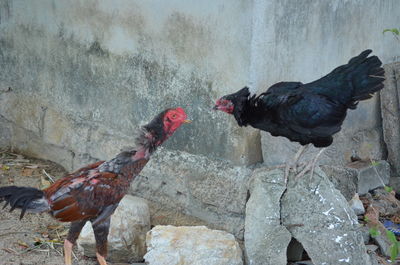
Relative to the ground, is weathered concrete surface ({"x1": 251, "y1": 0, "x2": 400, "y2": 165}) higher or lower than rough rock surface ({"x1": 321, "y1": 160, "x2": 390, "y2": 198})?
higher

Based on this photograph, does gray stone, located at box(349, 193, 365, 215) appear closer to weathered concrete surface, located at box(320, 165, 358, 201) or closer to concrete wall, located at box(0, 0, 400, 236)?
weathered concrete surface, located at box(320, 165, 358, 201)

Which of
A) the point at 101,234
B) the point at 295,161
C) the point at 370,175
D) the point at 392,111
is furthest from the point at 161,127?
Result: the point at 392,111

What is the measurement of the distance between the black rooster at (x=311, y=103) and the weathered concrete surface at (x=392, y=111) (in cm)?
149

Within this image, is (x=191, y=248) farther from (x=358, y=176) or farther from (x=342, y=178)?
(x=358, y=176)

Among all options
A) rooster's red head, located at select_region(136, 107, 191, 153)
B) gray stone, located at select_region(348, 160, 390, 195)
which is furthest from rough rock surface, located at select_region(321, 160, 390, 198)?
rooster's red head, located at select_region(136, 107, 191, 153)

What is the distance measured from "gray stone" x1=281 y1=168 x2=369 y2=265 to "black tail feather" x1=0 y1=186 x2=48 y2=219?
5.72 feet

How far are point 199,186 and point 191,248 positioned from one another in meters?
0.74

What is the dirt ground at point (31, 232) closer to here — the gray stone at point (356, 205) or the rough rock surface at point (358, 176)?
the rough rock surface at point (358, 176)

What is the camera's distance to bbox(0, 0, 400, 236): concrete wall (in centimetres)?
509

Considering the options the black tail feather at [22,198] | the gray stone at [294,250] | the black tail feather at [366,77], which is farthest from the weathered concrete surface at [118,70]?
the black tail feather at [22,198]

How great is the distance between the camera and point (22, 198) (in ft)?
12.5

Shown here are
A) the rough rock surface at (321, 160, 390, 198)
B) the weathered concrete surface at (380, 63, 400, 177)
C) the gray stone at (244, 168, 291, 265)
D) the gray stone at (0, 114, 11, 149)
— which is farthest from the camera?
the gray stone at (0, 114, 11, 149)

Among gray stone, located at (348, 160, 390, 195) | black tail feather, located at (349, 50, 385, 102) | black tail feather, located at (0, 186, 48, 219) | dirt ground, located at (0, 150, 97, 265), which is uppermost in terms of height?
black tail feather, located at (349, 50, 385, 102)

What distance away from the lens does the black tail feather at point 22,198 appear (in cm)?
378
